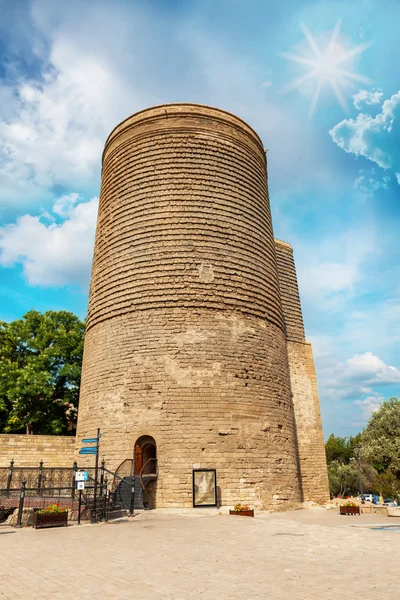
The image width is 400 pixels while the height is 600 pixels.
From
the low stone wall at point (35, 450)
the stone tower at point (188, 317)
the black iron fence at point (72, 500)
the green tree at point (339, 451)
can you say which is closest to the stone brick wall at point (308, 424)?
the stone tower at point (188, 317)

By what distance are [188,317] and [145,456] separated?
15.7 feet

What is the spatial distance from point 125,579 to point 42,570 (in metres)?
1.25

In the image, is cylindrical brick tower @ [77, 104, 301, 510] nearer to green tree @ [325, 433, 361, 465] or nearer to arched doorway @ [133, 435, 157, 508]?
arched doorway @ [133, 435, 157, 508]

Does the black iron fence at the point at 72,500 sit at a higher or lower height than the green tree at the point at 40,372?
lower

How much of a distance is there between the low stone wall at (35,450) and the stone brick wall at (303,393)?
10.7 meters

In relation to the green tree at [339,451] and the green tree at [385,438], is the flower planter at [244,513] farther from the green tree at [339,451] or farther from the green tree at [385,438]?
the green tree at [339,451]

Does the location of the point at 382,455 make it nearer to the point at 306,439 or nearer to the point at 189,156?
the point at 306,439

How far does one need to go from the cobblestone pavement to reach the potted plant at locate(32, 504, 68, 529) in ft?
0.79

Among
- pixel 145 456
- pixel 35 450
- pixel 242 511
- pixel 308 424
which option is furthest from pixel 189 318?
pixel 308 424

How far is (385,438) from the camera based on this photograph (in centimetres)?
2914

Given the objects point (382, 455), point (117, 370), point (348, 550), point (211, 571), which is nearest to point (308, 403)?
point (382, 455)

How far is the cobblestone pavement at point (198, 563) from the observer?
4723 millimetres

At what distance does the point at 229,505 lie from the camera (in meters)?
13.2

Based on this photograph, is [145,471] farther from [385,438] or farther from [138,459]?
[385,438]
